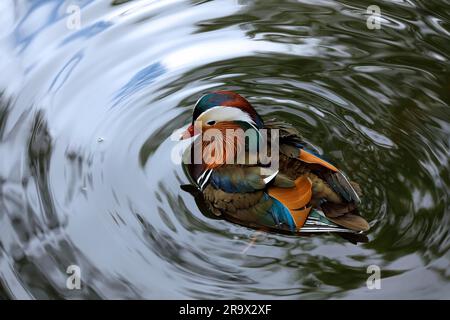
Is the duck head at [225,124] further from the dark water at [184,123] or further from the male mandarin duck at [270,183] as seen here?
the dark water at [184,123]

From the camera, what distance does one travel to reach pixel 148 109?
4.38 metres

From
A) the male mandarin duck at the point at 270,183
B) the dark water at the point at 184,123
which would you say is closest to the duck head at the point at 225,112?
the male mandarin duck at the point at 270,183

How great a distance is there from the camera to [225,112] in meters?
3.73

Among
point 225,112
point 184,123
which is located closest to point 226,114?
point 225,112

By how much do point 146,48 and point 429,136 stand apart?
194 centimetres

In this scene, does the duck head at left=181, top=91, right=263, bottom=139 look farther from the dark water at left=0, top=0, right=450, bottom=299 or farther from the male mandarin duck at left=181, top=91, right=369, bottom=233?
the dark water at left=0, top=0, right=450, bottom=299

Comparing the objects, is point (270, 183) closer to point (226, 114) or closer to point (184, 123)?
point (226, 114)

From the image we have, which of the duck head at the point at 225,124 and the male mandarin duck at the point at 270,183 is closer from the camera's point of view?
the male mandarin duck at the point at 270,183

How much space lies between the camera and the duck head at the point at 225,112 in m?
3.70

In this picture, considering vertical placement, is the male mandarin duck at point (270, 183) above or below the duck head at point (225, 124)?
below

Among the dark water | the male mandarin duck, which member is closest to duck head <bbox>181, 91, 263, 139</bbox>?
the male mandarin duck

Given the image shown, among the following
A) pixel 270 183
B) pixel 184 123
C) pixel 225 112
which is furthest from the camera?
pixel 184 123

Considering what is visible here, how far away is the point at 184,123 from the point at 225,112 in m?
0.61

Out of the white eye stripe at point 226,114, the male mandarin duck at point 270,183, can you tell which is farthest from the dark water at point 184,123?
the white eye stripe at point 226,114
